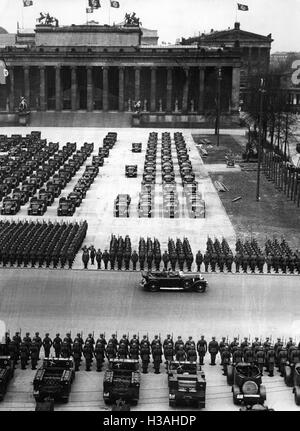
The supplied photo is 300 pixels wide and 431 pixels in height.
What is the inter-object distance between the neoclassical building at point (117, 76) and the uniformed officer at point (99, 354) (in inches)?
3725

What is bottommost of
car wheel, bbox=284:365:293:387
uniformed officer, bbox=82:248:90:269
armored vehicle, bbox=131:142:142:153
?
car wheel, bbox=284:365:293:387

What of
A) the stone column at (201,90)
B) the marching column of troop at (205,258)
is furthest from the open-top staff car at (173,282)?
the stone column at (201,90)

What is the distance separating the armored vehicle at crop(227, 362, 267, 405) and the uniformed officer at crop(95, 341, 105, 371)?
4.38 m

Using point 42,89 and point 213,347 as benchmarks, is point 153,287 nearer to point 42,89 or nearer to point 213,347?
point 213,347

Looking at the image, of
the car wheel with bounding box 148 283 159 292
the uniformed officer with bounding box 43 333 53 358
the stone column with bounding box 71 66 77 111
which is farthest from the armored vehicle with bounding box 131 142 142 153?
the uniformed officer with bounding box 43 333 53 358

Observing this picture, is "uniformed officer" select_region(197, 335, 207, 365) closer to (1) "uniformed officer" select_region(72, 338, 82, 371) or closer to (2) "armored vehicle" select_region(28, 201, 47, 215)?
(1) "uniformed officer" select_region(72, 338, 82, 371)

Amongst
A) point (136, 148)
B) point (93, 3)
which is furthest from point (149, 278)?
point (136, 148)

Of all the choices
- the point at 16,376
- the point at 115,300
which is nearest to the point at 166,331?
the point at 115,300

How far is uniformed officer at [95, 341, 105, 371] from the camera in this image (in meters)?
23.6

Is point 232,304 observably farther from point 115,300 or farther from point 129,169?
point 129,169

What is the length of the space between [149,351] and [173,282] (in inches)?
317

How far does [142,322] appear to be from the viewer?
1099 inches

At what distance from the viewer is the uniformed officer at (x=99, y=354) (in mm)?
23594

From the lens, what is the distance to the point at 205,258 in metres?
34.9
